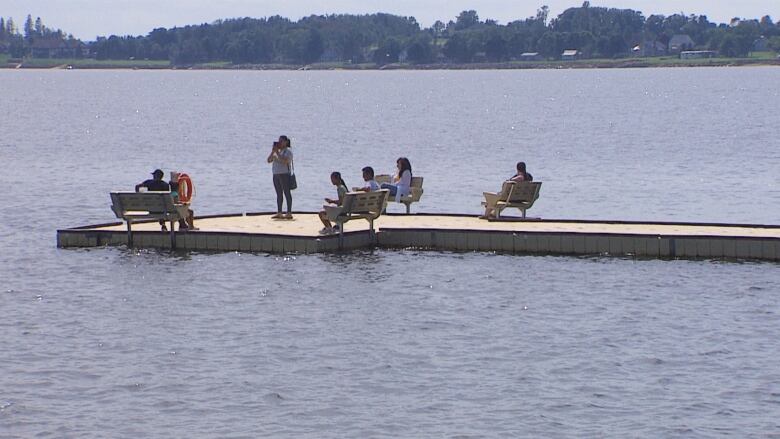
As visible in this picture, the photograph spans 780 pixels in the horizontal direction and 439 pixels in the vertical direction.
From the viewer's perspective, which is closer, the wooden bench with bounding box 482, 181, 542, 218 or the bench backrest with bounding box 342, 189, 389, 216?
the bench backrest with bounding box 342, 189, 389, 216

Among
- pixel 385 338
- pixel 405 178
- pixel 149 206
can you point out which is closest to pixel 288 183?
pixel 405 178

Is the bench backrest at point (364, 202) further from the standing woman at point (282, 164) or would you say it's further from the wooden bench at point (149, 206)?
the wooden bench at point (149, 206)

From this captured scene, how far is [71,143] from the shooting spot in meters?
79.3

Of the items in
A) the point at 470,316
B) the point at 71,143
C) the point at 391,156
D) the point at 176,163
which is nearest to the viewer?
the point at 470,316

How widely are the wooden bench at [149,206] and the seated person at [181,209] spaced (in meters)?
0.08

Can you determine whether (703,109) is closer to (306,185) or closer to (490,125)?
(490,125)

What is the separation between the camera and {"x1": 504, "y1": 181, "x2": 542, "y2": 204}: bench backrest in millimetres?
30000

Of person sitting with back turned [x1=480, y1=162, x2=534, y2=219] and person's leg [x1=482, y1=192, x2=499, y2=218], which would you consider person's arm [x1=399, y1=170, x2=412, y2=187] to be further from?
person's leg [x1=482, y1=192, x2=499, y2=218]

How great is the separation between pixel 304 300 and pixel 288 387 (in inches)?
229

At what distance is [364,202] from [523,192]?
3.64 metres

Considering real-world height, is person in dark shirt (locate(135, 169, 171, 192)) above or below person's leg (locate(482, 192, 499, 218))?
above

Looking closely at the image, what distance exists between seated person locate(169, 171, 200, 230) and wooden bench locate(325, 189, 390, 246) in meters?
2.78

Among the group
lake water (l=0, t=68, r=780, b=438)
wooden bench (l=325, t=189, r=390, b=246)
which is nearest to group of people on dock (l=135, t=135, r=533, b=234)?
wooden bench (l=325, t=189, r=390, b=246)

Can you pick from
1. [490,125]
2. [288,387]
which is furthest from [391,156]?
[288,387]
